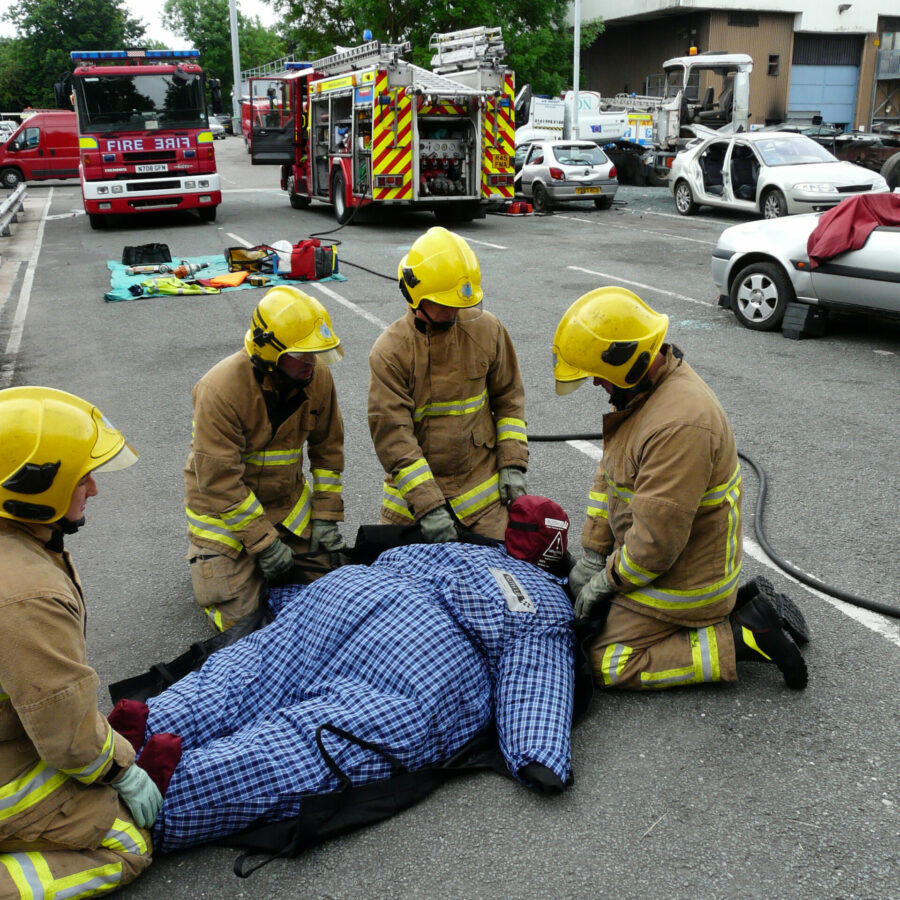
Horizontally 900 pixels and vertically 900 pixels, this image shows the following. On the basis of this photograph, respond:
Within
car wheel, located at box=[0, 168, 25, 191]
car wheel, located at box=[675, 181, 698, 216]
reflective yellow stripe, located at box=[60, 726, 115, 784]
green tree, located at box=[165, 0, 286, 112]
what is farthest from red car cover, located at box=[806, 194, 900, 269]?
green tree, located at box=[165, 0, 286, 112]

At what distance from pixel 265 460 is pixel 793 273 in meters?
6.31

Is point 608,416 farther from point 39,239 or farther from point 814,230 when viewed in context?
point 39,239

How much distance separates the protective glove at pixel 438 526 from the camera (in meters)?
4.08

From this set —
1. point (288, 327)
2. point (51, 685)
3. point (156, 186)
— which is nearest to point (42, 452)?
point (51, 685)

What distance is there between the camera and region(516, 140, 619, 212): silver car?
66.8 feet

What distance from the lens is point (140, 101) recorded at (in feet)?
56.3

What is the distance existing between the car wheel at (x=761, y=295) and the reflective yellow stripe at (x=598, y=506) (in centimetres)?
599

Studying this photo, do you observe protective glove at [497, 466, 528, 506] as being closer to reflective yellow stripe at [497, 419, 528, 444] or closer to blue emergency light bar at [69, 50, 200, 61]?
reflective yellow stripe at [497, 419, 528, 444]

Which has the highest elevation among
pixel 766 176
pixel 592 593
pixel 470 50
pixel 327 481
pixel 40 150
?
pixel 470 50

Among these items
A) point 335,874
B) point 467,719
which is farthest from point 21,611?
point 467,719

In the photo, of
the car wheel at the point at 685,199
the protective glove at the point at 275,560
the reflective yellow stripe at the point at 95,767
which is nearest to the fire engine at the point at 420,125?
the car wheel at the point at 685,199

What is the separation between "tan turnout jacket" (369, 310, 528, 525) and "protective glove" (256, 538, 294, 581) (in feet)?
1.86

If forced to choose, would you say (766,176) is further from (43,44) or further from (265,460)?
(43,44)

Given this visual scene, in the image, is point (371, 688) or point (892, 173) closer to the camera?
point (371, 688)
